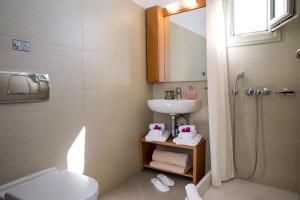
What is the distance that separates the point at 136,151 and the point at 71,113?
104 centimetres

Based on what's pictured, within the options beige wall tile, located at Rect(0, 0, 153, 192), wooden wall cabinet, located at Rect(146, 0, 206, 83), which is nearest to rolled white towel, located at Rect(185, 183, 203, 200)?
beige wall tile, located at Rect(0, 0, 153, 192)

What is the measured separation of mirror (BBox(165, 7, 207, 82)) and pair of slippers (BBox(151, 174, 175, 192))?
1159 mm

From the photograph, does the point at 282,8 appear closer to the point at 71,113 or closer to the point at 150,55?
the point at 150,55

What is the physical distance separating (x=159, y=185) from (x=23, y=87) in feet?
5.11

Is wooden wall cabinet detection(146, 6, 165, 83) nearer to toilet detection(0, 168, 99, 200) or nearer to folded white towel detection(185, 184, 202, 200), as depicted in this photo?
folded white towel detection(185, 184, 202, 200)

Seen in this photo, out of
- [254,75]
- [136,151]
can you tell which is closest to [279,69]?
[254,75]

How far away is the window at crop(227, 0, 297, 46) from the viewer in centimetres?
183

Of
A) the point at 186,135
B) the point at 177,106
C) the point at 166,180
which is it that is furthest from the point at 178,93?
the point at 166,180

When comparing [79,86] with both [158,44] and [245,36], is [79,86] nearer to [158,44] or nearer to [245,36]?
[158,44]

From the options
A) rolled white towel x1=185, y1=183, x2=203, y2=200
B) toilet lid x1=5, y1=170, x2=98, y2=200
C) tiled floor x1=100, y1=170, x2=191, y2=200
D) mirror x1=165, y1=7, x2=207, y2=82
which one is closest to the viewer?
toilet lid x1=5, y1=170, x2=98, y2=200

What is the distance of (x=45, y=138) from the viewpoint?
A: 144 cm

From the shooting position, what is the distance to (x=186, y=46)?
2430 mm

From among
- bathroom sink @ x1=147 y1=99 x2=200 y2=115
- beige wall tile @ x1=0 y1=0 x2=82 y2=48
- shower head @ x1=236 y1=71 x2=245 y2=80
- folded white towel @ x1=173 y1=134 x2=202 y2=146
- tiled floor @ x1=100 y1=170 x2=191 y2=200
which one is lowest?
tiled floor @ x1=100 y1=170 x2=191 y2=200

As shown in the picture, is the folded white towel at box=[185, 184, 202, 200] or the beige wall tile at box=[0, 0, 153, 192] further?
the folded white towel at box=[185, 184, 202, 200]
